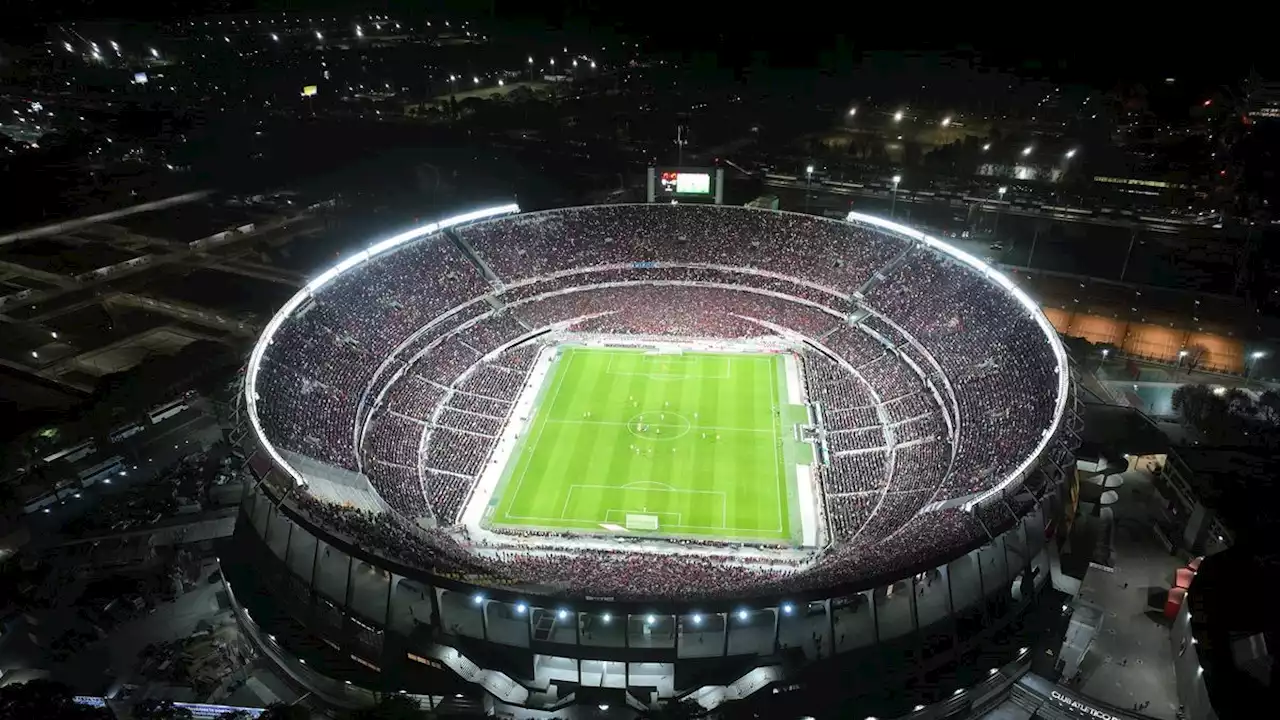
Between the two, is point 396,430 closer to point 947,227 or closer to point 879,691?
point 879,691

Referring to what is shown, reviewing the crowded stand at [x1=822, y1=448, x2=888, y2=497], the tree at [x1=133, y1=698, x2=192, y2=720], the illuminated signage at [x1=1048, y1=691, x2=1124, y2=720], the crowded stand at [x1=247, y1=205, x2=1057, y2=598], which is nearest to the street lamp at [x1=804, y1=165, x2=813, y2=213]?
the crowded stand at [x1=247, y1=205, x2=1057, y2=598]

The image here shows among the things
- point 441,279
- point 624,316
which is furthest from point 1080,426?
point 441,279

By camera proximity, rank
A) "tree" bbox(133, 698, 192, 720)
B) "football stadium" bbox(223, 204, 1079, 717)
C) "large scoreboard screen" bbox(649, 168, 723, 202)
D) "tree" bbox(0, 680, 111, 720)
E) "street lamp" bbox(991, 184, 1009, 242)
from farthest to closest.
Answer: "street lamp" bbox(991, 184, 1009, 242), "large scoreboard screen" bbox(649, 168, 723, 202), "football stadium" bbox(223, 204, 1079, 717), "tree" bbox(133, 698, 192, 720), "tree" bbox(0, 680, 111, 720)

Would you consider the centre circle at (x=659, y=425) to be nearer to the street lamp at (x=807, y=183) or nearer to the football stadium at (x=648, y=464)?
the football stadium at (x=648, y=464)

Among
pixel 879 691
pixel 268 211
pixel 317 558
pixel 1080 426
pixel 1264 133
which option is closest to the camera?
pixel 879 691

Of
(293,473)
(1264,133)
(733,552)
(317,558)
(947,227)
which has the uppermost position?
(1264,133)

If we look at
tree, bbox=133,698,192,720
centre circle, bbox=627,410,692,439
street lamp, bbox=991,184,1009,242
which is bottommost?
tree, bbox=133,698,192,720

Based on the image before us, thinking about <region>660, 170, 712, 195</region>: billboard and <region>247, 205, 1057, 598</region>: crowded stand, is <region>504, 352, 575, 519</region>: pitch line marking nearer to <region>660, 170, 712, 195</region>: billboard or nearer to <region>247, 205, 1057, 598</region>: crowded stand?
<region>247, 205, 1057, 598</region>: crowded stand
